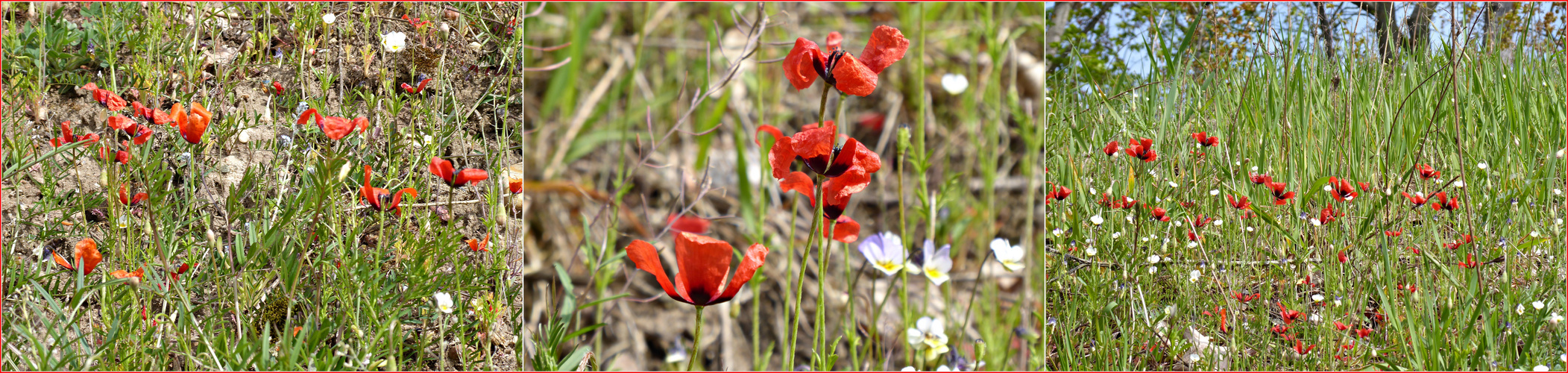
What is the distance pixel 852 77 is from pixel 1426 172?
1074 millimetres

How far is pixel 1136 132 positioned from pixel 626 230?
38.2 inches

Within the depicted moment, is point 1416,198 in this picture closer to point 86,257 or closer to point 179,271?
point 179,271

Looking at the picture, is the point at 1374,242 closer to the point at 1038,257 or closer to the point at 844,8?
the point at 1038,257

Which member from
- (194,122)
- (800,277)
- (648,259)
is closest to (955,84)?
(800,277)

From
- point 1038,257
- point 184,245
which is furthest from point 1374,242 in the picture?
point 184,245

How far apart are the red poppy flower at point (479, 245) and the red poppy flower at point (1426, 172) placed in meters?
1.56

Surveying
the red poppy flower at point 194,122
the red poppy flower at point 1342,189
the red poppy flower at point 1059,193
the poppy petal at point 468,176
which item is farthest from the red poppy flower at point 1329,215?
the red poppy flower at point 194,122

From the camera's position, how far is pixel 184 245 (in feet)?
3.89

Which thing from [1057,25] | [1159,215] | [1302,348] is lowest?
[1302,348]

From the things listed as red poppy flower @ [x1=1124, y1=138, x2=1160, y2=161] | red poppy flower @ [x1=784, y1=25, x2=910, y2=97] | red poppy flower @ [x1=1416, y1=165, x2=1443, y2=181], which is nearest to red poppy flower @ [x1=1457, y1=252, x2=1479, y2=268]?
red poppy flower @ [x1=1416, y1=165, x2=1443, y2=181]

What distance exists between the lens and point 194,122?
1.11 meters

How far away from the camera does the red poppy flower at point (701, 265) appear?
2.80 feet

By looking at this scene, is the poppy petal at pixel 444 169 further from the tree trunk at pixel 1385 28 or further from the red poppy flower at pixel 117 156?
the tree trunk at pixel 1385 28

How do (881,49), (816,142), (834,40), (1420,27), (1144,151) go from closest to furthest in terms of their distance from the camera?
(816,142) < (881,49) < (834,40) < (1144,151) < (1420,27)
